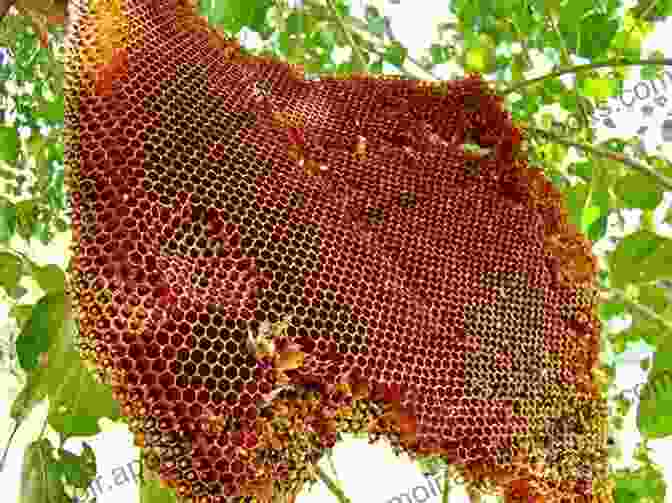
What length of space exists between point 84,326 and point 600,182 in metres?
0.95

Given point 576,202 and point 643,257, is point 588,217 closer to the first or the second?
point 576,202

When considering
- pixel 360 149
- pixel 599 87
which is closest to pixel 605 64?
pixel 360 149

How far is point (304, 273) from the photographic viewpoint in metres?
0.57

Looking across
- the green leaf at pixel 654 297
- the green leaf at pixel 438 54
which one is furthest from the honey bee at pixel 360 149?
the green leaf at pixel 438 54

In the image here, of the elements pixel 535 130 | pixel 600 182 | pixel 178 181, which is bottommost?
pixel 178 181

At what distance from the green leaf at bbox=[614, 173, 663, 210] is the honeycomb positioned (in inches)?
10.4

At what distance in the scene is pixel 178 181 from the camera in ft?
1.79

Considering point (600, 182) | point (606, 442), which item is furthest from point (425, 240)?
point (600, 182)

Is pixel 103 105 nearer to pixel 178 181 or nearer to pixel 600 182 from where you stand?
pixel 178 181

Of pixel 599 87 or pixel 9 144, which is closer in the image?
pixel 9 144

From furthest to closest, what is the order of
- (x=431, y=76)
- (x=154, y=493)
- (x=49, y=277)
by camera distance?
(x=431, y=76), (x=49, y=277), (x=154, y=493)

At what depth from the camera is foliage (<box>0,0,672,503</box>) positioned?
0.76 metres

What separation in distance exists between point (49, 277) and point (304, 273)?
2.30ft

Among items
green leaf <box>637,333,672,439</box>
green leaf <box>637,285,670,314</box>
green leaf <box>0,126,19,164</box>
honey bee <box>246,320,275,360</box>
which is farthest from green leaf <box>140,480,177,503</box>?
green leaf <box>637,285,670,314</box>
